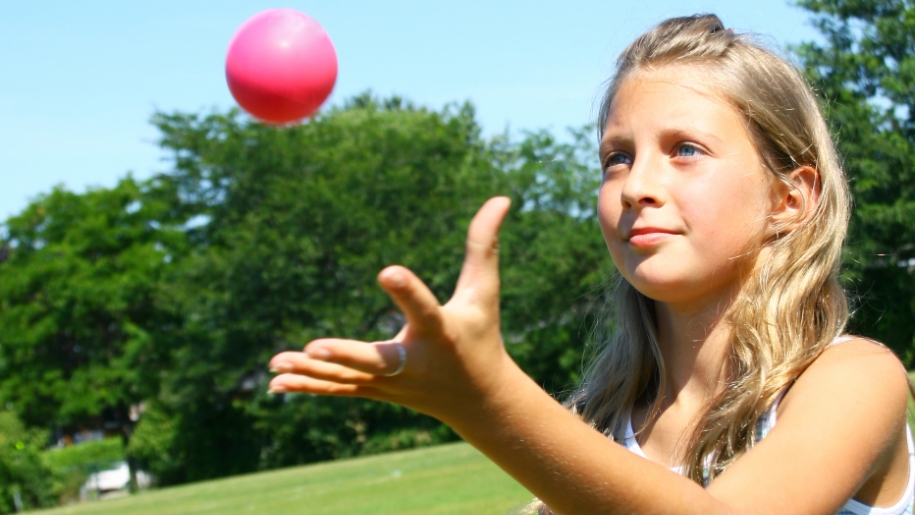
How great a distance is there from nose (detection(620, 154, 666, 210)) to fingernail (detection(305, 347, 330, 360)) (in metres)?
0.97

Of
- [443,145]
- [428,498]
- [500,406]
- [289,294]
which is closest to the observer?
[500,406]

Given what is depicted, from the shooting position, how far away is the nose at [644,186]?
78.5 inches

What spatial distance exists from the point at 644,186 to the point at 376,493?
13751 mm

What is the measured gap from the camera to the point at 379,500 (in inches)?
546

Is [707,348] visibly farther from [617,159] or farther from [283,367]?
[283,367]

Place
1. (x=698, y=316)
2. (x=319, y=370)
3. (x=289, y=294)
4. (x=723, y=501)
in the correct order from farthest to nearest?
(x=289, y=294) → (x=698, y=316) → (x=723, y=501) → (x=319, y=370)

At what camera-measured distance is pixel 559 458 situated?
57.3 inches

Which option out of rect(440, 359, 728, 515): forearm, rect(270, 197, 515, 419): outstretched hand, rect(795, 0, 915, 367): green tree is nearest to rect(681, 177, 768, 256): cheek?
rect(440, 359, 728, 515): forearm

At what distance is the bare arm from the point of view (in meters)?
1.26

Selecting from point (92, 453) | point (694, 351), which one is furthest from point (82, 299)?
point (694, 351)

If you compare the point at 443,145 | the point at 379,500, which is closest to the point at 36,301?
the point at 443,145

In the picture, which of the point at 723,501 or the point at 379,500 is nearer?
the point at 723,501

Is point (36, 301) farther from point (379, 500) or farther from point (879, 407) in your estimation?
point (879, 407)

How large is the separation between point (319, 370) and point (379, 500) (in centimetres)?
1308
